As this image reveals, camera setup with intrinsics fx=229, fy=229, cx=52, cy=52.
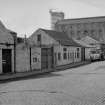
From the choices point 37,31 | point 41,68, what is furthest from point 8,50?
point 37,31

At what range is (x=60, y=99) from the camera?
30.4 ft

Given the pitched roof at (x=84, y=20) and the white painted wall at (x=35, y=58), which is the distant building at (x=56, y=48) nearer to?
the white painted wall at (x=35, y=58)

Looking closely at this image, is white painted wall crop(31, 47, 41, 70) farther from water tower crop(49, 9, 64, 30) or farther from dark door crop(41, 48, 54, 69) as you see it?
water tower crop(49, 9, 64, 30)

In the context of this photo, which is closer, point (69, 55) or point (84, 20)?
point (69, 55)

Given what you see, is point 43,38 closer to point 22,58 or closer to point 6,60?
point 22,58

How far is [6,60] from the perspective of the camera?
21.2 m

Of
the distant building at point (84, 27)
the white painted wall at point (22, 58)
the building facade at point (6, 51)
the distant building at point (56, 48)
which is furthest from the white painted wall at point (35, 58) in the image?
the distant building at point (84, 27)

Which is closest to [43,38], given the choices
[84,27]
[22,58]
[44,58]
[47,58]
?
[47,58]

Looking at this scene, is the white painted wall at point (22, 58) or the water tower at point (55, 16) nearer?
the white painted wall at point (22, 58)

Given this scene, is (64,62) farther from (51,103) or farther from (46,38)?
(51,103)

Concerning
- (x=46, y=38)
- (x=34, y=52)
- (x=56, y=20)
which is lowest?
(x=34, y=52)

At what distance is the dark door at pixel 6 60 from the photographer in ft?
68.6

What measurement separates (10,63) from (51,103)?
1383 centimetres

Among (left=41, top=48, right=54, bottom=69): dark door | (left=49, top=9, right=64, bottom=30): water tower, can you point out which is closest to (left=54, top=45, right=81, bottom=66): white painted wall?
(left=41, top=48, right=54, bottom=69): dark door
